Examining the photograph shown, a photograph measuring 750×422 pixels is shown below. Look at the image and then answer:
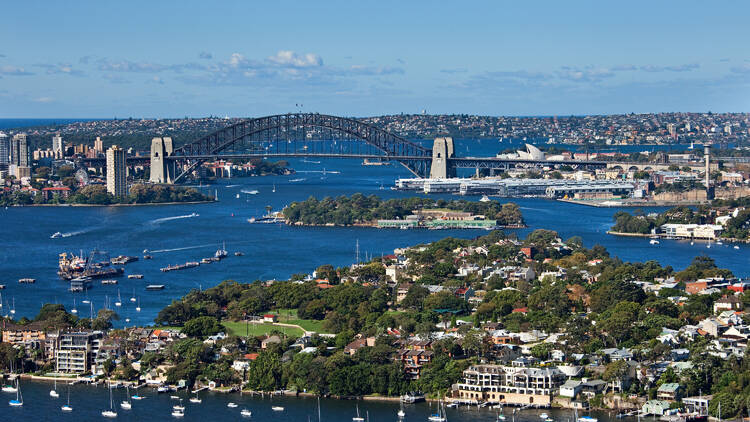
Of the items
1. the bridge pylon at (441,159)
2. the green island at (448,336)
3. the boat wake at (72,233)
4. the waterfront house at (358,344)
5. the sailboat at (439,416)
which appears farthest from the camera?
the bridge pylon at (441,159)

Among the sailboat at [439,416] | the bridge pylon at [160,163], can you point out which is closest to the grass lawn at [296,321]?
the sailboat at [439,416]

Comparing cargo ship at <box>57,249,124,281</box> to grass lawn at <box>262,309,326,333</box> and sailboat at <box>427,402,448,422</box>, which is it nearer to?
grass lawn at <box>262,309,326,333</box>

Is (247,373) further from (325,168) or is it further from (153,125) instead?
(153,125)

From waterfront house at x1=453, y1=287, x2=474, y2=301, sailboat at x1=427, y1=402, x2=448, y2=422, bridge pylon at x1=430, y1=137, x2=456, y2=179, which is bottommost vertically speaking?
sailboat at x1=427, y1=402, x2=448, y2=422

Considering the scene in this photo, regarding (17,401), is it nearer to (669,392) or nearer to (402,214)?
(669,392)

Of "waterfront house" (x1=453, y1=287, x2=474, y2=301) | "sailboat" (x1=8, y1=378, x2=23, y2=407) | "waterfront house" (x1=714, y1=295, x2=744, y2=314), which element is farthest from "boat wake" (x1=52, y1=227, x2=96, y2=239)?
"waterfront house" (x1=714, y1=295, x2=744, y2=314)

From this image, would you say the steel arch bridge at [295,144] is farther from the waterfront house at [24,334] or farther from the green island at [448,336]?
the waterfront house at [24,334]
